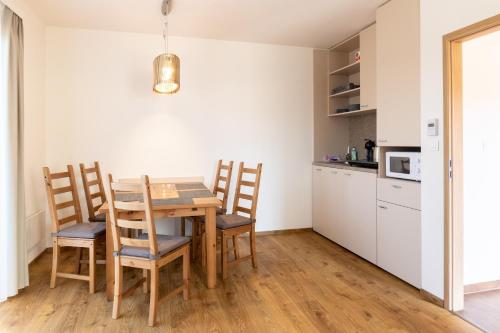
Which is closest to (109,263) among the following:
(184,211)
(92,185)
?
(184,211)

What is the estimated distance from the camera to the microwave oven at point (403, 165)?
Answer: 264 centimetres

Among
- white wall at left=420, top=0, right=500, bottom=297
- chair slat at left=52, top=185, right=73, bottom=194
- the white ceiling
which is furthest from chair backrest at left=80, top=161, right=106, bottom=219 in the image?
white wall at left=420, top=0, right=500, bottom=297

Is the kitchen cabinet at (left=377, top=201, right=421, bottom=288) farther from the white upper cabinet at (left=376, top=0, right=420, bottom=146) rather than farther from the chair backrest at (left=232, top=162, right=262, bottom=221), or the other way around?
the chair backrest at (left=232, top=162, right=262, bottom=221)

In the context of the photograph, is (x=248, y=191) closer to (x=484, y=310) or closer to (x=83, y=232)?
(x=83, y=232)

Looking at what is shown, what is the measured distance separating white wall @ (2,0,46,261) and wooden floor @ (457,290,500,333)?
12.5ft

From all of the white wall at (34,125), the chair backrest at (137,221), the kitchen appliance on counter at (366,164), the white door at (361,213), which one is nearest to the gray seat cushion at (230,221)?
the chair backrest at (137,221)

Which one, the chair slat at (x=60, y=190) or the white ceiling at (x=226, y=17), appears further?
the white ceiling at (x=226, y=17)

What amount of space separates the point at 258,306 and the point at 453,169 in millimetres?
1715

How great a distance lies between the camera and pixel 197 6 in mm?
3105

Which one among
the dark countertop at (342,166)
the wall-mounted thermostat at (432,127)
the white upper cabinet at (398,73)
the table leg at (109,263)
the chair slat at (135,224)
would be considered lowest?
the table leg at (109,263)

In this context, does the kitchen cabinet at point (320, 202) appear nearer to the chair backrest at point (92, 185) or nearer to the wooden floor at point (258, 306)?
the wooden floor at point (258, 306)

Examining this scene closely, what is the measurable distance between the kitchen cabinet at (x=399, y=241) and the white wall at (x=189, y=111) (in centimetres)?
151

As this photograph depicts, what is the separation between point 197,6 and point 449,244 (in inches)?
116

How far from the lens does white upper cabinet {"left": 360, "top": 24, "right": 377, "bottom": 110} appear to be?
11.1 ft
